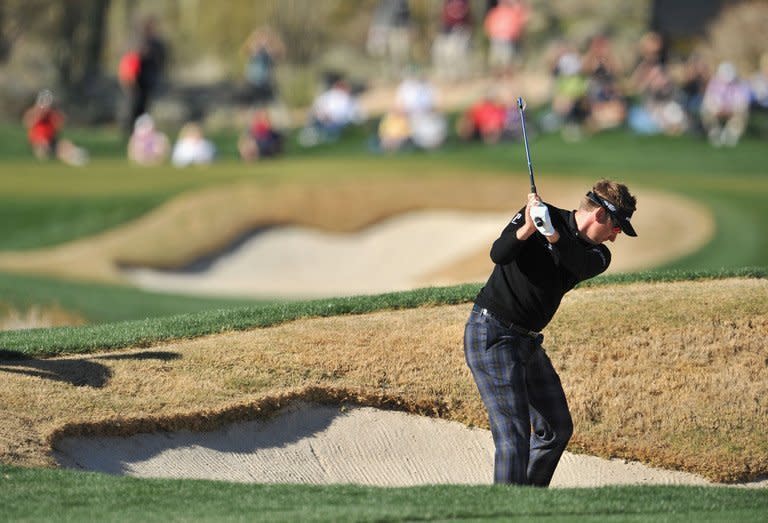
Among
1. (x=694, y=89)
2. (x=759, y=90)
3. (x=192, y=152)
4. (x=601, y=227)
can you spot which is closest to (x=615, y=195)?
(x=601, y=227)

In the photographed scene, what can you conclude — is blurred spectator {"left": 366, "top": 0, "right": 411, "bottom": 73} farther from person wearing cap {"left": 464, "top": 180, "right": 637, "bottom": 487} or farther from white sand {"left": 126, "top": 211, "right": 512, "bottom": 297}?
person wearing cap {"left": 464, "top": 180, "right": 637, "bottom": 487}

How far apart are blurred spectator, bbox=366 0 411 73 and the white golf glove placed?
1344 inches

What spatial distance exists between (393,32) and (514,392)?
34.6 metres

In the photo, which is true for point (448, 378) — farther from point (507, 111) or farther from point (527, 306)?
point (507, 111)

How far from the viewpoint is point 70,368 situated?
11.4 m

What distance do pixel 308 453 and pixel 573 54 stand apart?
2755 cm

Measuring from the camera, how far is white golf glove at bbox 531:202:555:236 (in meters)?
9.08

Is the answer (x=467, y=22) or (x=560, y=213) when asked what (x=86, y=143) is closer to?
(x=467, y=22)

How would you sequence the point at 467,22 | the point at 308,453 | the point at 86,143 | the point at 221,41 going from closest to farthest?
the point at 308,453 < the point at 86,143 < the point at 467,22 < the point at 221,41

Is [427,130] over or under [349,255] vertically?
over

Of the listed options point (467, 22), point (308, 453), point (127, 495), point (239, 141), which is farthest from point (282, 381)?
point (467, 22)

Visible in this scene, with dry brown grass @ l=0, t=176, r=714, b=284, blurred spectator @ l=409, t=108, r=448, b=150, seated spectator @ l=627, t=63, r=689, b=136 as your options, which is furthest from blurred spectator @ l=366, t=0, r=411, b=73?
dry brown grass @ l=0, t=176, r=714, b=284

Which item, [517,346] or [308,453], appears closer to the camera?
[517,346]

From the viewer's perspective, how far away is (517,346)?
31.7 ft
